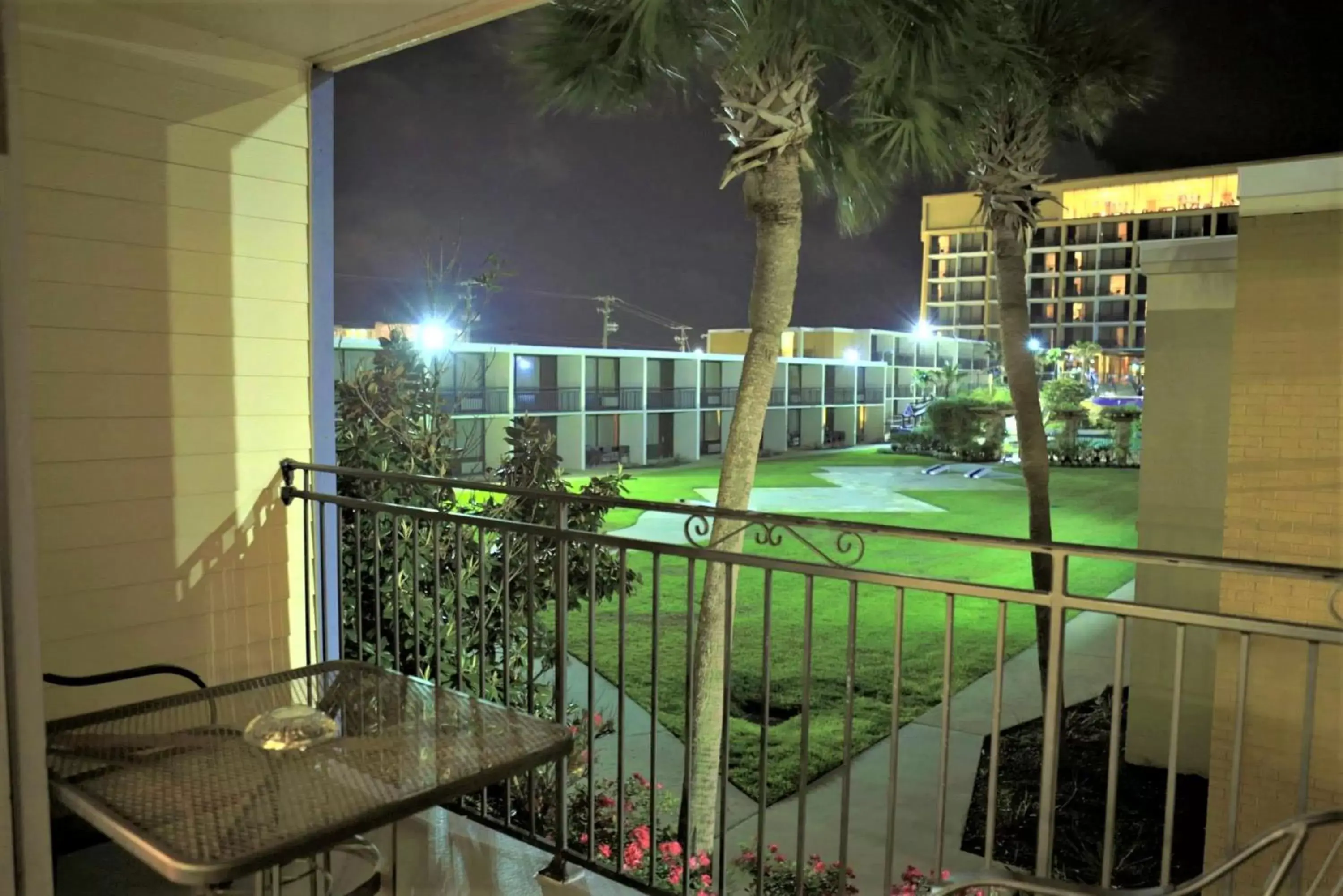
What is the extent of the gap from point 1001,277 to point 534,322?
1616 inches

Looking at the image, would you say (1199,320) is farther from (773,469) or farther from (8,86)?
(773,469)

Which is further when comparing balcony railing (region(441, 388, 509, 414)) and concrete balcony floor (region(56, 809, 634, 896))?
balcony railing (region(441, 388, 509, 414))

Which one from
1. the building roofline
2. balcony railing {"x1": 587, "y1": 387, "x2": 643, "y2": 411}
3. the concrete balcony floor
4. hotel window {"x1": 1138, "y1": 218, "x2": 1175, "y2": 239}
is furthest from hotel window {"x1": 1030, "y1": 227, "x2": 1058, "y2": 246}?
the concrete balcony floor

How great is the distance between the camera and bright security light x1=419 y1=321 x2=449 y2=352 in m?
6.84

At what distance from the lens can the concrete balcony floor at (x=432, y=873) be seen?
2.54 meters

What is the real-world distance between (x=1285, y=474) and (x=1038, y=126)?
5980mm

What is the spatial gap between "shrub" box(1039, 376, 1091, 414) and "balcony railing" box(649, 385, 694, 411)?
16582 millimetres

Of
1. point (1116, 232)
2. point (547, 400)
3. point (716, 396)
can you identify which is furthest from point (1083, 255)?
point (547, 400)

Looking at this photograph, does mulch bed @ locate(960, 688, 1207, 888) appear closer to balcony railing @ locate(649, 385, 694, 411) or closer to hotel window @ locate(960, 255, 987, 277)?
balcony railing @ locate(649, 385, 694, 411)

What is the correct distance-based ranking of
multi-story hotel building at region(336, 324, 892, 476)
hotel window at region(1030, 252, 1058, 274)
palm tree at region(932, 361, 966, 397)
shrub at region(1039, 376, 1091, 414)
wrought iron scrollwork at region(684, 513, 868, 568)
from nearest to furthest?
wrought iron scrollwork at region(684, 513, 868, 568) → multi-story hotel building at region(336, 324, 892, 476) → shrub at region(1039, 376, 1091, 414) → palm tree at region(932, 361, 966, 397) → hotel window at region(1030, 252, 1058, 274)

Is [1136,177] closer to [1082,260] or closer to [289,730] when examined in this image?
[1082,260]

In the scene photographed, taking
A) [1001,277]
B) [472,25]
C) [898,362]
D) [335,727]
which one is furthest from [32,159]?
[898,362]

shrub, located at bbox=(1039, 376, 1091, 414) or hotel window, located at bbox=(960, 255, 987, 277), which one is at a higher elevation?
hotel window, located at bbox=(960, 255, 987, 277)

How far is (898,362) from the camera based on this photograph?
200 feet
